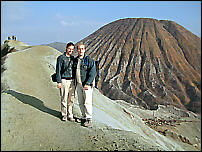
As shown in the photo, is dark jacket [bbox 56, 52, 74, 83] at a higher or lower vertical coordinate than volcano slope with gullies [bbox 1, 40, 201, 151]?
higher

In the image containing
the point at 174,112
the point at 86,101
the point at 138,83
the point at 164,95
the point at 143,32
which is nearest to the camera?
the point at 86,101

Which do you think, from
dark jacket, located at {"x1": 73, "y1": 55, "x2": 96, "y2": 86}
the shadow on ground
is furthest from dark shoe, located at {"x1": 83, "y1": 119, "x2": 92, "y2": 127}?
dark jacket, located at {"x1": 73, "y1": 55, "x2": 96, "y2": 86}

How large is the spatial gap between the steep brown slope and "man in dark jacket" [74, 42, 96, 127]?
44.0 m

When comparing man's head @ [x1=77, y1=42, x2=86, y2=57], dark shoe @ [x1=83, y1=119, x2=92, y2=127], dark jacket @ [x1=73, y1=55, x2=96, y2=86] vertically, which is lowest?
dark shoe @ [x1=83, y1=119, x2=92, y2=127]

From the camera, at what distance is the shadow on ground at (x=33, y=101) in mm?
6439

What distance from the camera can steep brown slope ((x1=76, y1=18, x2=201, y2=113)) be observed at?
52.9m

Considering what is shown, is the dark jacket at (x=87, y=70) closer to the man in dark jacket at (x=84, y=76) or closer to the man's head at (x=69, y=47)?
the man in dark jacket at (x=84, y=76)

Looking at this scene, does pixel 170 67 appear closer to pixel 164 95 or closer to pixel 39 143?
pixel 164 95

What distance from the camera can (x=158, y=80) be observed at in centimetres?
5803

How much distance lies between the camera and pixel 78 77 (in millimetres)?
5480

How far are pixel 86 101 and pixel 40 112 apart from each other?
1720 mm

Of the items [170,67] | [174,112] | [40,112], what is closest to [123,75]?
[170,67]

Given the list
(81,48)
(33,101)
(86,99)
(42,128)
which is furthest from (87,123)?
(33,101)

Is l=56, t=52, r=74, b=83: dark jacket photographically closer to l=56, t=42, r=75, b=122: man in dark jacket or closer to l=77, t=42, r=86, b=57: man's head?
l=56, t=42, r=75, b=122: man in dark jacket
